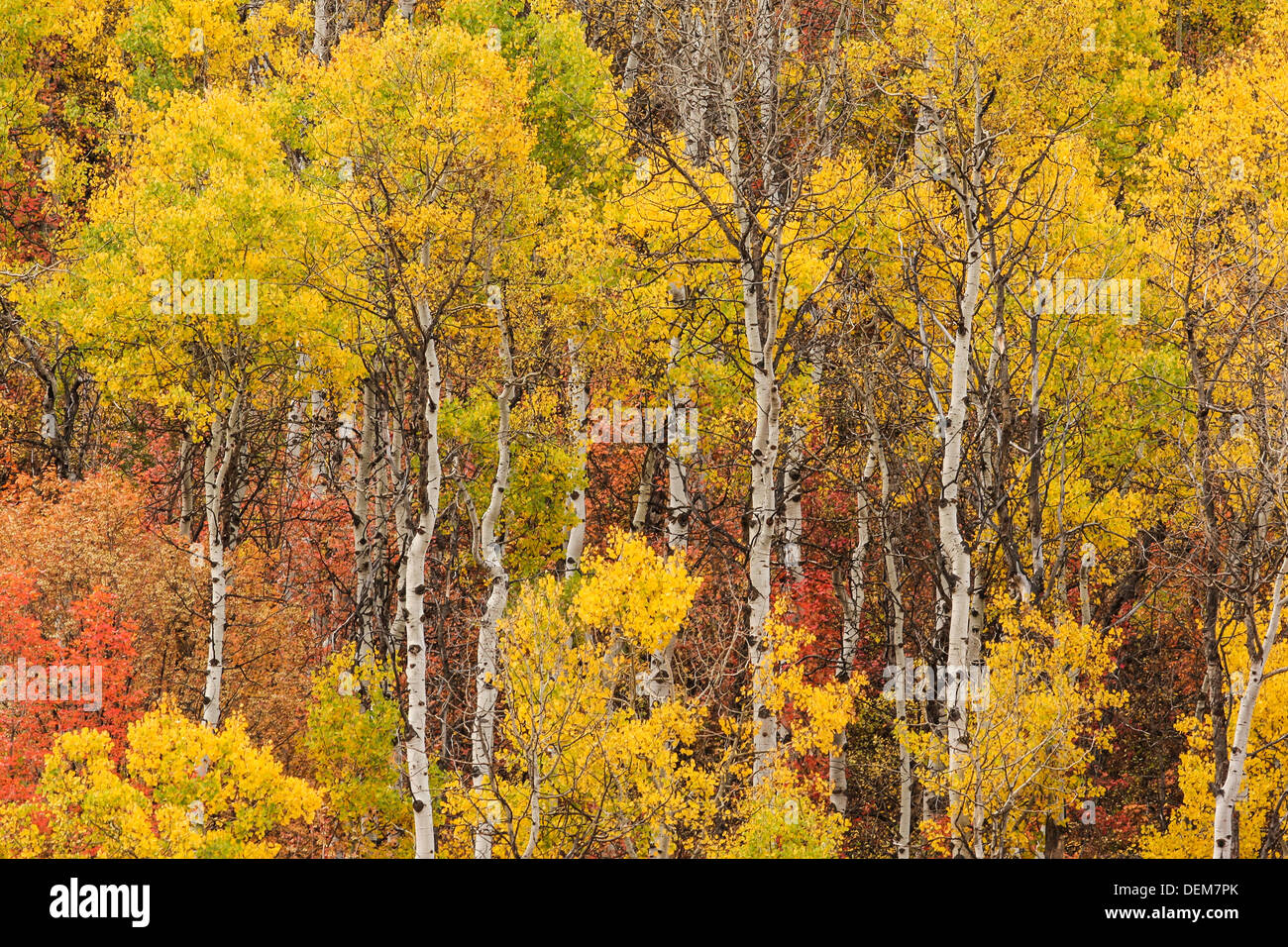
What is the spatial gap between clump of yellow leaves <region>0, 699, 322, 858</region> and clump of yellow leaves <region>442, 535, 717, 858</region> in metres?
2.51

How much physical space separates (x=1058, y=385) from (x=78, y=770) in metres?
17.6

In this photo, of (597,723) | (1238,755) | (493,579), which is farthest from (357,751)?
(1238,755)

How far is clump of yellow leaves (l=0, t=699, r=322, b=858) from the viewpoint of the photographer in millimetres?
17156

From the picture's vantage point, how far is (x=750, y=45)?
2133 cm

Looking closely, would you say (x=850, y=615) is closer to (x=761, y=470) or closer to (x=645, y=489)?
(x=645, y=489)

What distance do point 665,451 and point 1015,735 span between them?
994 cm

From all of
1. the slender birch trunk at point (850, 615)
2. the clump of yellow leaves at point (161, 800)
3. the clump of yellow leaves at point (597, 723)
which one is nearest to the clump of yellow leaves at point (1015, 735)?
the clump of yellow leaves at point (597, 723)

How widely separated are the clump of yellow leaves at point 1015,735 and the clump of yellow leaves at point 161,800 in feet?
Result: 28.9

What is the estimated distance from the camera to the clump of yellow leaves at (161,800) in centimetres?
1716

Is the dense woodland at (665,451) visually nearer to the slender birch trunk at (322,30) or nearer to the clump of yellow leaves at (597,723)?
the clump of yellow leaves at (597,723)

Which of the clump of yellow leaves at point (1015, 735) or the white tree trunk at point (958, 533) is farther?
the white tree trunk at point (958, 533)

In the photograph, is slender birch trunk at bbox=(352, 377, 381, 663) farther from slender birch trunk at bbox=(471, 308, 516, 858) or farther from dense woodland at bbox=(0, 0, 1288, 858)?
slender birch trunk at bbox=(471, 308, 516, 858)

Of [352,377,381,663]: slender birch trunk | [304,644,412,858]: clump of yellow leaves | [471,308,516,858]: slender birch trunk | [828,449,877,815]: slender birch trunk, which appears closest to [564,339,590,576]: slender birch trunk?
[471,308,516,858]: slender birch trunk
